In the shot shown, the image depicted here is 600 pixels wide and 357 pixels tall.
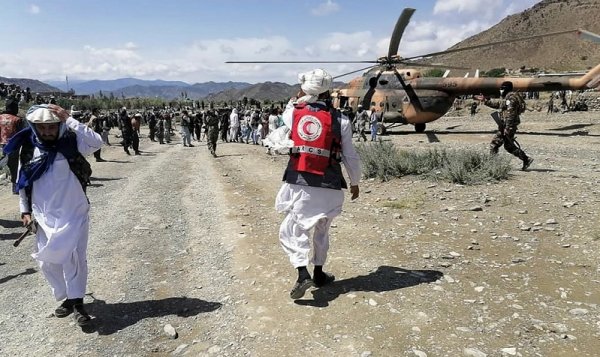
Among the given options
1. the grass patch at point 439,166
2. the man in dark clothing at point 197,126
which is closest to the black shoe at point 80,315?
the grass patch at point 439,166

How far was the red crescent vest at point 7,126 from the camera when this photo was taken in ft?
27.0

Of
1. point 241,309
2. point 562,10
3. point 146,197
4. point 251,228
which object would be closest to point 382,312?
point 241,309

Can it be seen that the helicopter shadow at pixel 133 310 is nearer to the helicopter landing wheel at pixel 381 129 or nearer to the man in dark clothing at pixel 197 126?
the helicopter landing wheel at pixel 381 129

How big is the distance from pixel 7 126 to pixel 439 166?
25.6 feet

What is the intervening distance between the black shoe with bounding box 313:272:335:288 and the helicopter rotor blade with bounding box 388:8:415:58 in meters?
13.3

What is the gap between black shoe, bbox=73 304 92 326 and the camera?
12.8ft

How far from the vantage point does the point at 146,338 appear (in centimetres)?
376

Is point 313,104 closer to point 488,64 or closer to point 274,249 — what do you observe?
point 274,249

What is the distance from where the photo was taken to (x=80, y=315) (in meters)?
3.91

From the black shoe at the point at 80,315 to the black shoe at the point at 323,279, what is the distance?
6.43 ft

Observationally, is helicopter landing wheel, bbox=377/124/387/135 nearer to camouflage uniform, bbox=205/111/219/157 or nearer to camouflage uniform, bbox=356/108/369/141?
camouflage uniform, bbox=356/108/369/141

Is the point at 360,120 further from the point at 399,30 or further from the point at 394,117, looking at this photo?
the point at 399,30

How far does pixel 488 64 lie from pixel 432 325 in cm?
10696

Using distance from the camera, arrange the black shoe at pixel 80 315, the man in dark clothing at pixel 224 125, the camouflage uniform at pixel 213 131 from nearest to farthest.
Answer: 1. the black shoe at pixel 80 315
2. the camouflage uniform at pixel 213 131
3. the man in dark clothing at pixel 224 125
